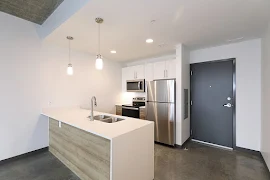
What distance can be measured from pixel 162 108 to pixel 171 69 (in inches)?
40.0

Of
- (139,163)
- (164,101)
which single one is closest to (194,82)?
Answer: (164,101)

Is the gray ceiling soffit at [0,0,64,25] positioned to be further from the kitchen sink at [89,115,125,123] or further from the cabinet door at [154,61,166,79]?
the cabinet door at [154,61,166,79]

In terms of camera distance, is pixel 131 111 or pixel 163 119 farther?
pixel 131 111

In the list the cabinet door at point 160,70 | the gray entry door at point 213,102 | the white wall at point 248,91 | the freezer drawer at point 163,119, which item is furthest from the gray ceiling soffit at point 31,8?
the white wall at point 248,91

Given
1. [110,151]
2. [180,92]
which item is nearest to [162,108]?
[180,92]

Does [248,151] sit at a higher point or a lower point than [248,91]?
lower

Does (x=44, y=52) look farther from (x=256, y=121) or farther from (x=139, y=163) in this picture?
(x=256, y=121)

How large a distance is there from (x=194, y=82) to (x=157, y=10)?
7.97 ft

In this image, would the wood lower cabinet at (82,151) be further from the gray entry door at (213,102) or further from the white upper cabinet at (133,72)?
the gray entry door at (213,102)

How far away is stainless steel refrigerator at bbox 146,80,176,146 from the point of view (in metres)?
3.20

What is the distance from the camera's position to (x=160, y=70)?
364 cm

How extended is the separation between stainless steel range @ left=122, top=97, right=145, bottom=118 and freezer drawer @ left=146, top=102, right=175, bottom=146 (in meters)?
0.45

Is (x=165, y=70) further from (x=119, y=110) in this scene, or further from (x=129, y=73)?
(x=119, y=110)

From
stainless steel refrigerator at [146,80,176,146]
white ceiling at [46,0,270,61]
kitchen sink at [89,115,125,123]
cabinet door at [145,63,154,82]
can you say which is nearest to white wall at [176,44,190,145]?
stainless steel refrigerator at [146,80,176,146]
